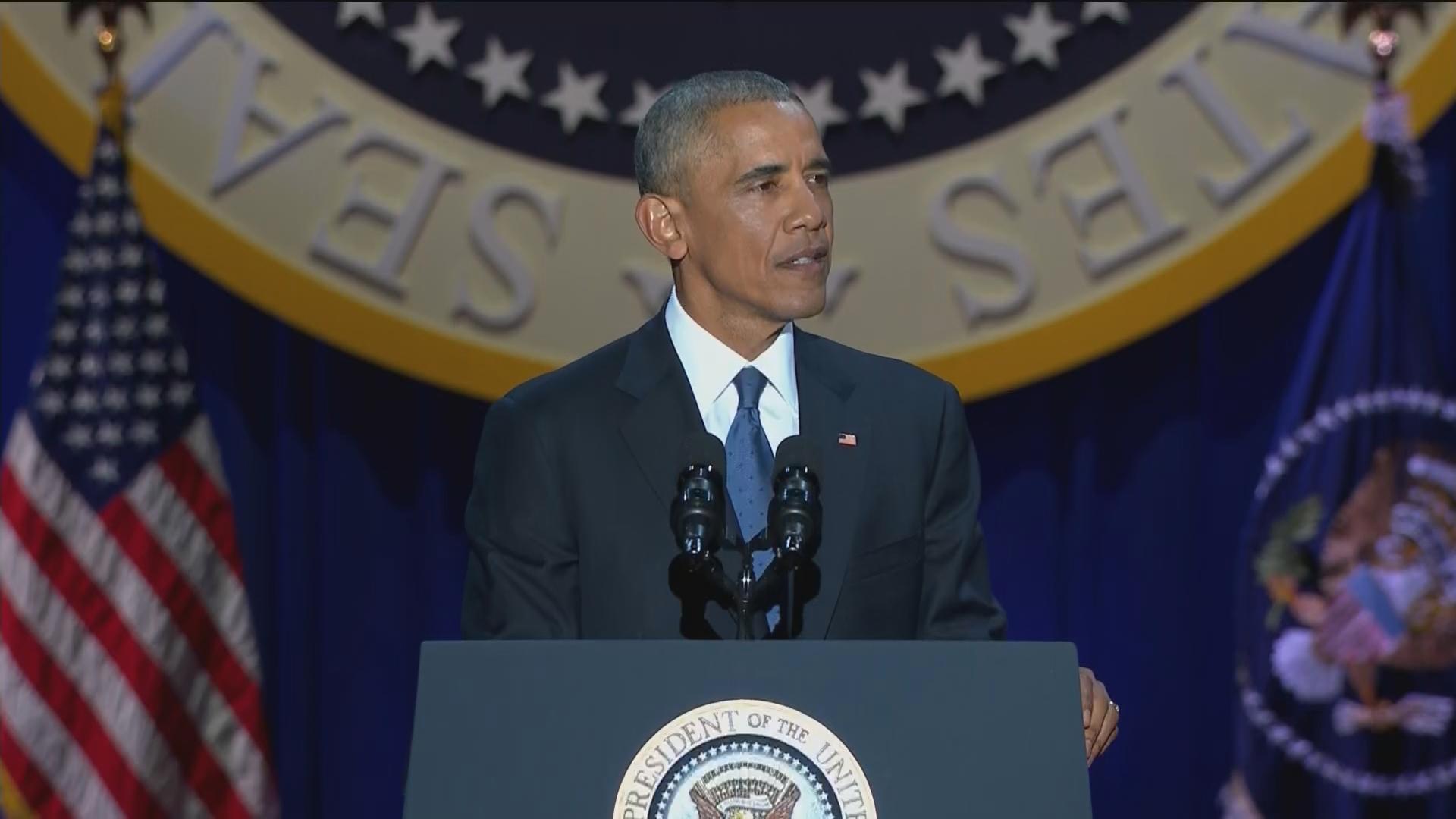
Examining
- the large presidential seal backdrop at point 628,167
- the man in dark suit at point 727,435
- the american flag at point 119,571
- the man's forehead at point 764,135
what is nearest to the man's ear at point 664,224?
the man in dark suit at point 727,435

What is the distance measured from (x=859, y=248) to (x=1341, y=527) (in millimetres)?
1117

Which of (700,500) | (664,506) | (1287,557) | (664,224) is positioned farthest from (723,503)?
(1287,557)

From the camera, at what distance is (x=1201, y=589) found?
392cm

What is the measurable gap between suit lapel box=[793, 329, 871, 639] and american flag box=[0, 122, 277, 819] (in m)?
2.02

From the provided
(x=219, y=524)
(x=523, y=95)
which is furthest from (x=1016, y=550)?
(x=219, y=524)

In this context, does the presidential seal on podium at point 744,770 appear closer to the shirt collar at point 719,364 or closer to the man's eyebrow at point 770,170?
the shirt collar at point 719,364

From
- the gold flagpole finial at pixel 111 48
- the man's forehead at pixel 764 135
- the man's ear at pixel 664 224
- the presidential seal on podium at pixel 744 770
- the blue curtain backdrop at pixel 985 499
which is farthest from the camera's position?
the blue curtain backdrop at pixel 985 499

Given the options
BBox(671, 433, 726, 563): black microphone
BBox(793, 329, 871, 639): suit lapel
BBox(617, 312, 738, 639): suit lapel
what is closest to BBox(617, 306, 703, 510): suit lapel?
BBox(617, 312, 738, 639): suit lapel

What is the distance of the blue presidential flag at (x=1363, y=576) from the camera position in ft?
12.0

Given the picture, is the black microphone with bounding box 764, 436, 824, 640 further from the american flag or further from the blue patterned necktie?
the american flag

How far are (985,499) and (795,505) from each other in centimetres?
252

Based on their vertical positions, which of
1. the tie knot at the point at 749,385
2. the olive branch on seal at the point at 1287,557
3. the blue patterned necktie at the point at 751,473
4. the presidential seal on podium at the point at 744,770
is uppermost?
the olive branch on seal at the point at 1287,557

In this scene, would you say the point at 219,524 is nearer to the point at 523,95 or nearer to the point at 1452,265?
the point at 523,95

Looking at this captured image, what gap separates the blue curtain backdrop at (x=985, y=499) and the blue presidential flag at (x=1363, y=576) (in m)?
0.22
